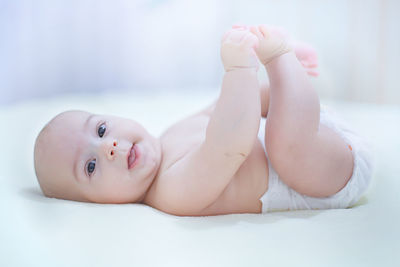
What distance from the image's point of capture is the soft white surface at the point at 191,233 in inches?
26.5

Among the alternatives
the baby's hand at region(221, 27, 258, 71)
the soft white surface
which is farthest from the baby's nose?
the baby's hand at region(221, 27, 258, 71)

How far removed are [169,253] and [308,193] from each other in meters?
0.37

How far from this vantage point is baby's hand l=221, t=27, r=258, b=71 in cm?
79

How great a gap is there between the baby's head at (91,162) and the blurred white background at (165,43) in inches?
9.0

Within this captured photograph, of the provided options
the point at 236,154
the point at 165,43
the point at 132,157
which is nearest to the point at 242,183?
the point at 236,154

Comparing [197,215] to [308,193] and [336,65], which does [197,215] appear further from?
[336,65]

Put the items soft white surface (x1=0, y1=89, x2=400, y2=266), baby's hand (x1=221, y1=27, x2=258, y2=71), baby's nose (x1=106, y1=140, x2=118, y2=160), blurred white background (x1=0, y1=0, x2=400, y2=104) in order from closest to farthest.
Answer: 1. soft white surface (x1=0, y1=89, x2=400, y2=266)
2. baby's hand (x1=221, y1=27, x2=258, y2=71)
3. baby's nose (x1=106, y1=140, x2=118, y2=160)
4. blurred white background (x1=0, y1=0, x2=400, y2=104)

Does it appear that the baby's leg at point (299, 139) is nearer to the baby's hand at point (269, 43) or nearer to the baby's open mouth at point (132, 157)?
the baby's hand at point (269, 43)

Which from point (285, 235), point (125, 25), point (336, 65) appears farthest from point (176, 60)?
point (285, 235)

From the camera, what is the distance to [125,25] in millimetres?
1480

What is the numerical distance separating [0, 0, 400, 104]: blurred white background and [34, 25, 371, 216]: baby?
294 millimetres

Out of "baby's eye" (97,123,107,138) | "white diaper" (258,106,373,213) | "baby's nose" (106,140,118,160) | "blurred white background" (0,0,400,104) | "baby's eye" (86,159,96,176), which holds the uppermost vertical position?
"blurred white background" (0,0,400,104)

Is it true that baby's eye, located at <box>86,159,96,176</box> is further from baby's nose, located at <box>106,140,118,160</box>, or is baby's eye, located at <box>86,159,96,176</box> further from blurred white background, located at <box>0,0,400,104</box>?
blurred white background, located at <box>0,0,400,104</box>

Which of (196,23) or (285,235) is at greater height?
(196,23)
